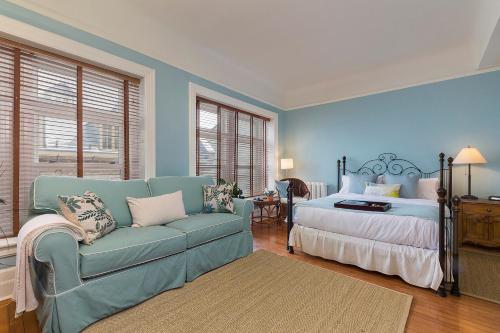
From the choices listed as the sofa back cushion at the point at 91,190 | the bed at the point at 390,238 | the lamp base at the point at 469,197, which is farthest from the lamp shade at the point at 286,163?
the sofa back cushion at the point at 91,190

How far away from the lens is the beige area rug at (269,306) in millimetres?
1642

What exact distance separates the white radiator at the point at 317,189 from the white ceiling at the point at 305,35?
196 cm

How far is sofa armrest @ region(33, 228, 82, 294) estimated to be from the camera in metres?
1.45

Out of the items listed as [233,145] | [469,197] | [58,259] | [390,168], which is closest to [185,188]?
[58,259]

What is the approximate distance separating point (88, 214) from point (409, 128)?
4.62 meters

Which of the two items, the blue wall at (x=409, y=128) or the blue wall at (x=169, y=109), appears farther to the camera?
the blue wall at (x=409, y=128)

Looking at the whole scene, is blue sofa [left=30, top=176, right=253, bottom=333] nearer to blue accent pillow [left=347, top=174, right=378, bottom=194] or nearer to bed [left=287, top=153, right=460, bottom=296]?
bed [left=287, top=153, right=460, bottom=296]

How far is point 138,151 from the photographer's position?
3.05m

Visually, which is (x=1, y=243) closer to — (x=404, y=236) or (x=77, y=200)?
(x=77, y=200)

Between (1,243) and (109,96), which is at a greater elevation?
(109,96)

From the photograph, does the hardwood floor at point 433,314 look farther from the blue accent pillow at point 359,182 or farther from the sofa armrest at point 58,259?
the blue accent pillow at point 359,182

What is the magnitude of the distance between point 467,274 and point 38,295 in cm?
380

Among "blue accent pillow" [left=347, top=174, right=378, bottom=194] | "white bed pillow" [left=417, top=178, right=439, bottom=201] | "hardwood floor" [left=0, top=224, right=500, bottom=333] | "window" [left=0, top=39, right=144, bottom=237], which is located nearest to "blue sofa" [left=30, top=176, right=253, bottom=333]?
"hardwood floor" [left=0, top=224, right=500, bottom=333]

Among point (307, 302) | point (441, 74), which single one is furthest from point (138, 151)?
point (441, 74)
